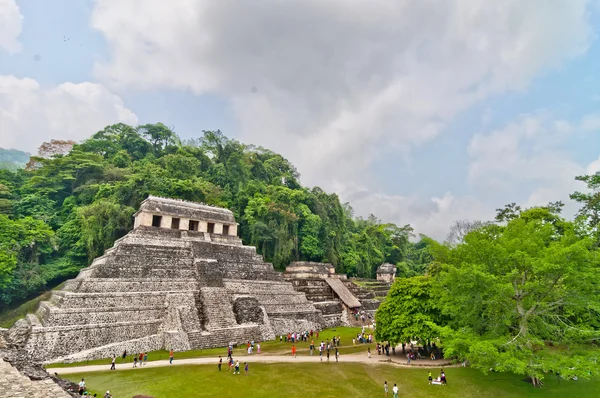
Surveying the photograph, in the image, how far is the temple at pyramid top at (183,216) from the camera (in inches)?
1064

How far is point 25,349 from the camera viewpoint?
15523 millimetres

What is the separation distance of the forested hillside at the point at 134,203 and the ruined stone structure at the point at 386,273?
4.53 ft

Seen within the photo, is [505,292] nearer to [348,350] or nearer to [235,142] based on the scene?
[348,350]

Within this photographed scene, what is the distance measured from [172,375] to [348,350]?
11.1 m

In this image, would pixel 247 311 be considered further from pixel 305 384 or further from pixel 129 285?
pixel 305 384

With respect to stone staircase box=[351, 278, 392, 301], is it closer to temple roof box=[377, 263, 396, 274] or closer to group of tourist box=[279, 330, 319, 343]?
temple roof box=[377, 263, 396, 274]

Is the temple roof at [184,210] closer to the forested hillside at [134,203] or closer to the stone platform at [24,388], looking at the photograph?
the forested hillside at [134,203]

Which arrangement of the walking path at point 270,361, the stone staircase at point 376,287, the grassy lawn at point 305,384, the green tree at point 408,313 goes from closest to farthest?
the grassy lawn at point 305,384 < the walking path at point 270,361 < the green tree at point 408,313 < the stone staircase at point 376,287

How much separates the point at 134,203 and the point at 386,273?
110ft

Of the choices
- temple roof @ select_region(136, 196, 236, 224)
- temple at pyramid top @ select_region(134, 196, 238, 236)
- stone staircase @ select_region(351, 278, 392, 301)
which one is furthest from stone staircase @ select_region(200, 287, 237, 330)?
stone staircase @ select_region(351, 278, 392, 301)

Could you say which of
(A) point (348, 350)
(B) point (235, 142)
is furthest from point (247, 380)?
(B) point (235, 142)

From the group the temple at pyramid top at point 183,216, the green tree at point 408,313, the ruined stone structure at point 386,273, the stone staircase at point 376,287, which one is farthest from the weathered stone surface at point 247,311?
the ruined stone structure at point 386,273

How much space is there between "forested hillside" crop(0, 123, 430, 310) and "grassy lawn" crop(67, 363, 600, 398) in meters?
17.5

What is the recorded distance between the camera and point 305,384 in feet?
44.8
